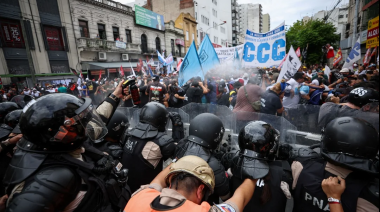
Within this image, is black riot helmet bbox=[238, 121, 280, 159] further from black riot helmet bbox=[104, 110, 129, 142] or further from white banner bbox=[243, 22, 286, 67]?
white banner bbox=[243, 22, 286, 67]

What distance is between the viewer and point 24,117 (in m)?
1.37

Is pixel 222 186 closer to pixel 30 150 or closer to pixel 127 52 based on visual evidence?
pixel 30 150

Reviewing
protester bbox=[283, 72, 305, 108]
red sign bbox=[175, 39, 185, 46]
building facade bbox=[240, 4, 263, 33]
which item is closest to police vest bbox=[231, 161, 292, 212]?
protester bbox=[283, 72, 305, 108]

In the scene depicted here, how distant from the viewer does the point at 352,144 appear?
54.0 inches

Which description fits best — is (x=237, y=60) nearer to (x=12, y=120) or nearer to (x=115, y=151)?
(x=115, y=151)

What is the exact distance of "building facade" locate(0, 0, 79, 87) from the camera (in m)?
15.9

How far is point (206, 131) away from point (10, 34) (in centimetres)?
2199

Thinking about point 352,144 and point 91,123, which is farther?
point 91,123

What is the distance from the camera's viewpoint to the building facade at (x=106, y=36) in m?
20.6

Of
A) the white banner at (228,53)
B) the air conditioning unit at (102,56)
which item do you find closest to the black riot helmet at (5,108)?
the white banner at (228,53)

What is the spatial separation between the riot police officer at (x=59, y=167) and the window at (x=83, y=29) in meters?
23.6

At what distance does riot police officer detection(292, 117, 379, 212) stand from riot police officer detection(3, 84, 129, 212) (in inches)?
62.7

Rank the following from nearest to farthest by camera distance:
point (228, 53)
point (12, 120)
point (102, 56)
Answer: point (12, 120), point (228, 53), point (102, 56)

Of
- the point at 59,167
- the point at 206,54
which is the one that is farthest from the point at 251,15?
the point at 59,167
